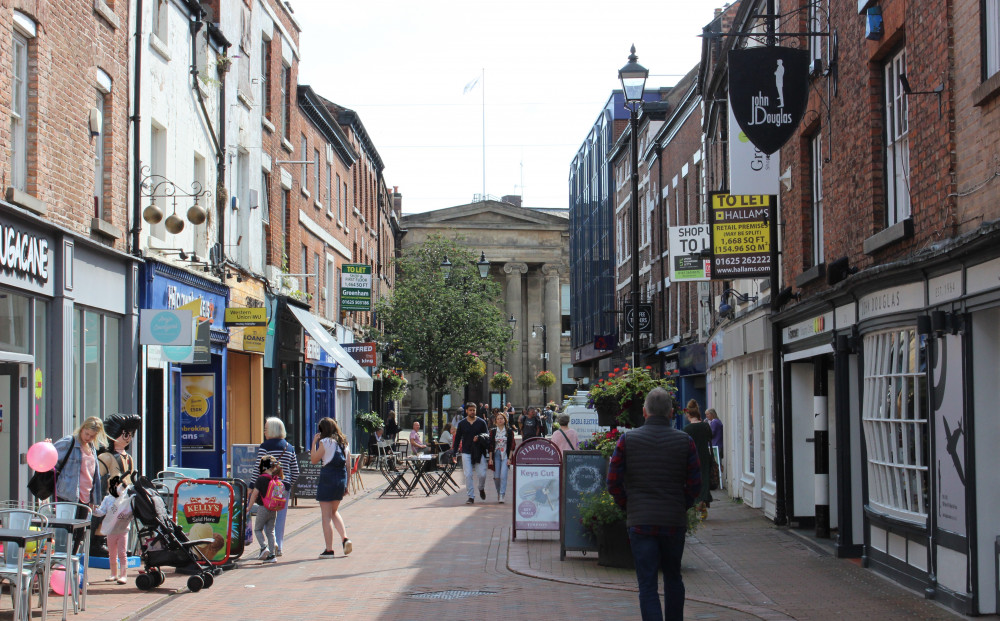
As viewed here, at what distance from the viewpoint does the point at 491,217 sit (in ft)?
257

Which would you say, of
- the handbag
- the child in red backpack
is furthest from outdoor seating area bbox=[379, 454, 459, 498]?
the handbag

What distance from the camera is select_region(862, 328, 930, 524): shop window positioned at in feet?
34.7

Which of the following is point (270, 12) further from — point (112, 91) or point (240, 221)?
point (112, 91)

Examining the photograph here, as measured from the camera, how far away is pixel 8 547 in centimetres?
917

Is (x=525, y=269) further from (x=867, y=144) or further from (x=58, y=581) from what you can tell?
(x=58, y=581)

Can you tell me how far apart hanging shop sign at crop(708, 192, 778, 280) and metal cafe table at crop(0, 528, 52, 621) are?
417 inches

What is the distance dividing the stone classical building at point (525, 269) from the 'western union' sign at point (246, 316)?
5538cm

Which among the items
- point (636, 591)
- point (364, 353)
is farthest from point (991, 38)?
point (364, 353)

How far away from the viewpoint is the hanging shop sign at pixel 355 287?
107 feet

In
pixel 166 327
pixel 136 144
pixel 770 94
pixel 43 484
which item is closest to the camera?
pixel 43 484

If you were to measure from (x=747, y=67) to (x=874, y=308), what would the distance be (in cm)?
345

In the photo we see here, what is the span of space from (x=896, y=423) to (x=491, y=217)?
67613 millimetres

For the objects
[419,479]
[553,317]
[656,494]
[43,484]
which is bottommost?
[419,479]

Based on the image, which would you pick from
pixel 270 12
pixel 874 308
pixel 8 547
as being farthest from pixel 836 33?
pixel 270 12
